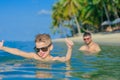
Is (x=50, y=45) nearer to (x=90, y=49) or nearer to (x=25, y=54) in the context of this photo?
(x=25, y=54)

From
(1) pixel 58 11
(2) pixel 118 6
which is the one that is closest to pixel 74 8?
(2) pixel 118 6

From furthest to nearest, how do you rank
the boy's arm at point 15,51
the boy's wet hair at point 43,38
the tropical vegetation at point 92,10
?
the tropical vegetation at point 92,10 → the boy's wet hair at point 43,38 → the boy's arm at point 15,51

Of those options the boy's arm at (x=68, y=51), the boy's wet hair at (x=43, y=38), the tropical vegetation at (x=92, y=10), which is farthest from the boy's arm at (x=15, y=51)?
the tropical vegetation at (x=92, y=10)

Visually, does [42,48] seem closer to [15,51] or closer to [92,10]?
[15,51]

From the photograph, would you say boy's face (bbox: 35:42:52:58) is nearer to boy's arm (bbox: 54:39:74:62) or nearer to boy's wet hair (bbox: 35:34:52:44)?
boy's wet hair (bbox: 35:34:52:44)

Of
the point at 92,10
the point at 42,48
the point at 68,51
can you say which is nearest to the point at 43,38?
the point at 42,48

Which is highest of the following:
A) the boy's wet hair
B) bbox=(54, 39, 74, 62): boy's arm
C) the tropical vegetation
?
the tropical vegetation

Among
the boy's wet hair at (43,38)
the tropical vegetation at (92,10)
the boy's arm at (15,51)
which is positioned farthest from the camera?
the tropical vegetation at (92,10)

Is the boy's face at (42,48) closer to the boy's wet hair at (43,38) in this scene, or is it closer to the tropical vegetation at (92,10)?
the boy's wet hair at (43,38)

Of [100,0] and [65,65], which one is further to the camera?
[100,0]

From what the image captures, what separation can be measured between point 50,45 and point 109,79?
1.77m

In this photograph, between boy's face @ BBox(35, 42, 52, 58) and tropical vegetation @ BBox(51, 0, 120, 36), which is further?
tropical vegetation @ BBox(51, 0, 120, 36)

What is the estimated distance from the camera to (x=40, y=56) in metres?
8.18

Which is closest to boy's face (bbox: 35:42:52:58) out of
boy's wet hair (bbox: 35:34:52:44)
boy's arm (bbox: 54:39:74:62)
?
boy's wet hair (bbox: 35:34:52:44)
